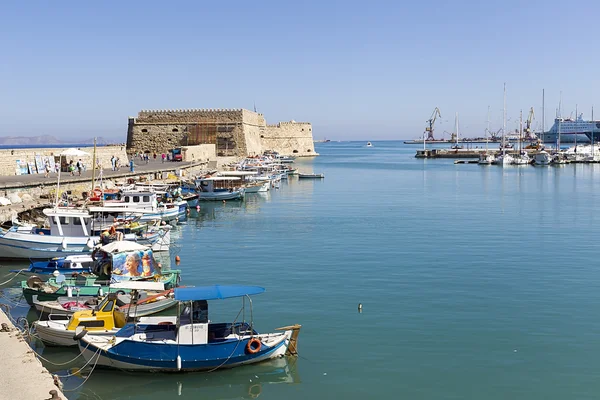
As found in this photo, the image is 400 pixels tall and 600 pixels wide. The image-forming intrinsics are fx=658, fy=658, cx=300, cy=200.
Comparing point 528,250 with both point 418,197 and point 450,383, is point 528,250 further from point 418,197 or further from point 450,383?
point 418,197

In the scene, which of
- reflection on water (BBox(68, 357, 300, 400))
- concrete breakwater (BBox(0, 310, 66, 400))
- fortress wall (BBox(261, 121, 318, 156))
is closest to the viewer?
concrete breakwater (BBox(0, 310, 66, 400))

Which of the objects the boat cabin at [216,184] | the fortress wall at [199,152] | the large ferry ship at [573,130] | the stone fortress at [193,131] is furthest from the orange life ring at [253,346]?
the large ferry ship at [573,130]

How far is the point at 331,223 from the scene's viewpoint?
99.3 feet

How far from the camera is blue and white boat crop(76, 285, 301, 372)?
37.7 ft

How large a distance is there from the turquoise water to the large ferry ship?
4910 inches

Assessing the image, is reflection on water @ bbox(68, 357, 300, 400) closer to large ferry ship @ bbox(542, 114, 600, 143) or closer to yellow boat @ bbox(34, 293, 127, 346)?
yellow boat @ bbox(34, 293, 127, 346)

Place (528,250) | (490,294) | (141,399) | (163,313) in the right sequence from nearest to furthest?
(141,399) → (163,313) → (490,294) → (528,250)

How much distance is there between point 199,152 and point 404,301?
4550 cm

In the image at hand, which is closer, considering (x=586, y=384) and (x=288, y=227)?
(x=586, y=384)

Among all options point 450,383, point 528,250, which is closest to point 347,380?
point 450,383

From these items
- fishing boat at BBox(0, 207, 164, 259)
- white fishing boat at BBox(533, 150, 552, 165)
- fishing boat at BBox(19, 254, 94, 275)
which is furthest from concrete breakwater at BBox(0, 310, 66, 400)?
white fishing boat at BBox(533, 150, 552, 165)

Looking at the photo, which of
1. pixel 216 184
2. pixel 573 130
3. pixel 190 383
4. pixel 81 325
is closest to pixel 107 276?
pixel 81 325

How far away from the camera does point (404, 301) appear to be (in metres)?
15.9

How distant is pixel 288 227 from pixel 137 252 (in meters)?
13.1
